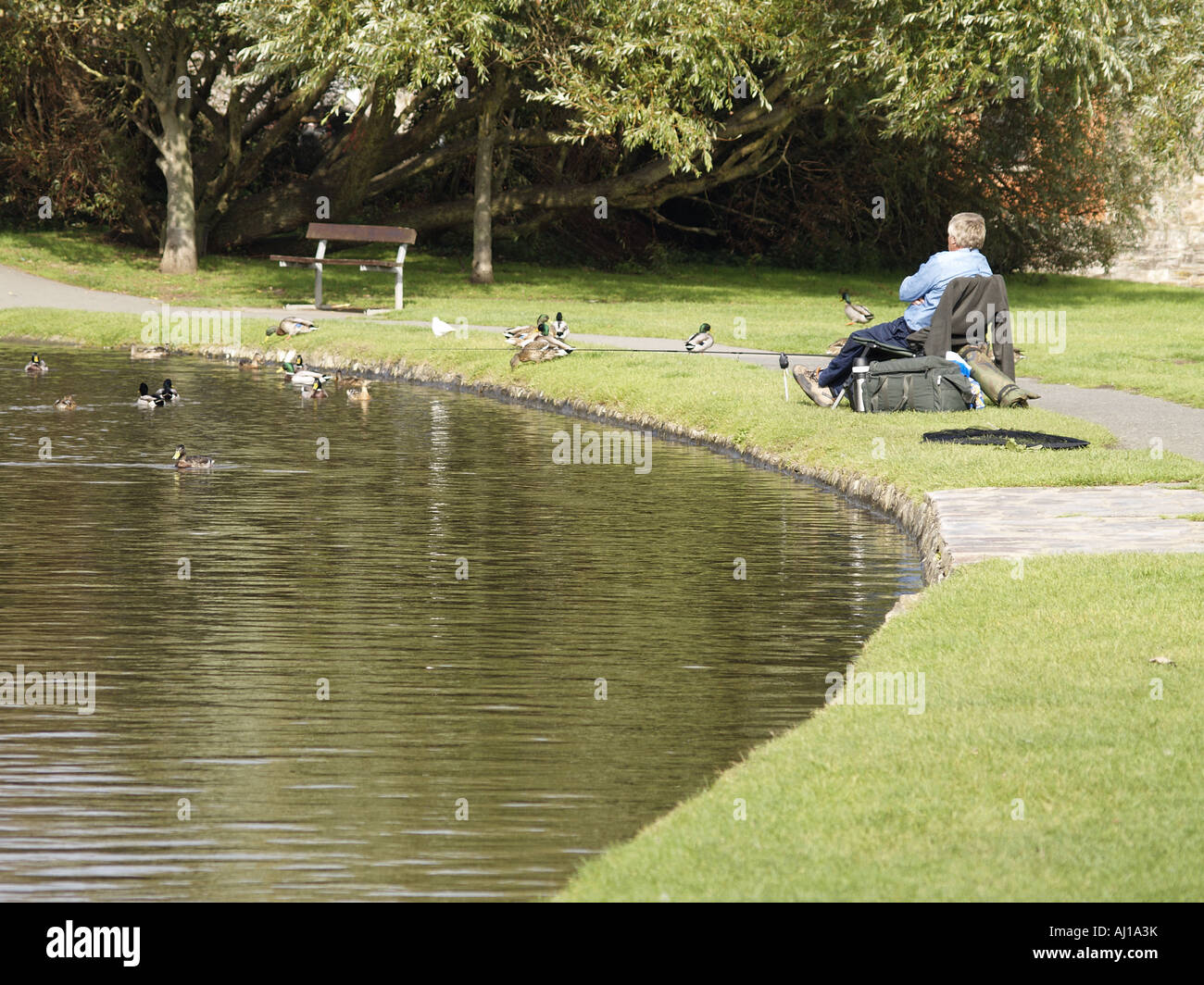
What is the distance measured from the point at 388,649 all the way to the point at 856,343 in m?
8.92

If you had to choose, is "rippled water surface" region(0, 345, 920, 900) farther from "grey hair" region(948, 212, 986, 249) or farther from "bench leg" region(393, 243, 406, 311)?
"bench leg" region(393, 243, 406, 311)

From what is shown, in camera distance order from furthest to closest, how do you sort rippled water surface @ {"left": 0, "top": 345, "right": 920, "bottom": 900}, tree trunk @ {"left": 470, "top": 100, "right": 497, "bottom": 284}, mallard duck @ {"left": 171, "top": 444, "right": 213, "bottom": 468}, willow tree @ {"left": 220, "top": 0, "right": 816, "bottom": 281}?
1. tree trunk @ {"left": 470, "top": 100, "right": 497, "bottom": 284}
2. willow tree @ {"left": 220, "top": 0, "right": 816, "bottom": 281}
3. mallard duck @ {"left": 171, "top": 444, "right": 213, "bottom": 468}
4. rippled water surface @ {"left": 0, "top": 345, "right": 920, "bottom": 900}

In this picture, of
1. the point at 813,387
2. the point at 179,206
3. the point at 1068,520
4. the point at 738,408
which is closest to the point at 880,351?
the point at 813,387

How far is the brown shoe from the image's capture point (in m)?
17.5

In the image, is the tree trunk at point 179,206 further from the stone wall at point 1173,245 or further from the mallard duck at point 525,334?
the stone wall at point 1173,245

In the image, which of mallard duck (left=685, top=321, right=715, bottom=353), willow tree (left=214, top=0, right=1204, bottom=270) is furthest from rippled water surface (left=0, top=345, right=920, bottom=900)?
willow tree (left=214, top=0, right=1204, bottom=270)

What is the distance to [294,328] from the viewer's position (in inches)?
1020

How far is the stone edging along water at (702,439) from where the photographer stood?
466 inches

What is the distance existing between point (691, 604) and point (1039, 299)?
29711 mm

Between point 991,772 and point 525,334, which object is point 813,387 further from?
point 991,772

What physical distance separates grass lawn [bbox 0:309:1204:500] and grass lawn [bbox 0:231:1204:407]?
3.36 metres
